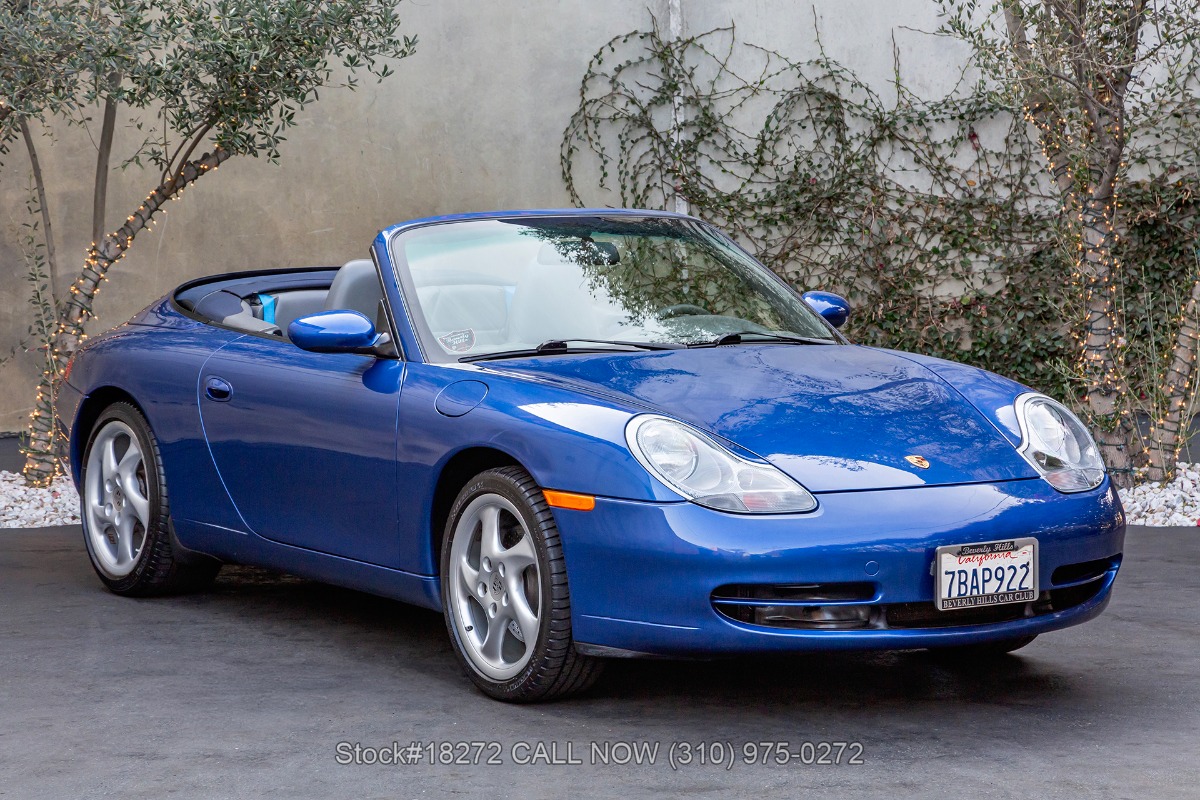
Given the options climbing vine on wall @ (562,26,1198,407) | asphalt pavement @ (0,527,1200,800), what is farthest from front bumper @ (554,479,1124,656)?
climbing vine on wall @ (562,26,1198,407)

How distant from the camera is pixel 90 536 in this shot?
587cm

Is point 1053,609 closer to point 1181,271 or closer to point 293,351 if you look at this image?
point 293,351

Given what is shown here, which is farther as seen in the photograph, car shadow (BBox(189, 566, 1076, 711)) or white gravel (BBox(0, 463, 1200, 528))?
white gravel (BBox(0, 463, 1200, 528))

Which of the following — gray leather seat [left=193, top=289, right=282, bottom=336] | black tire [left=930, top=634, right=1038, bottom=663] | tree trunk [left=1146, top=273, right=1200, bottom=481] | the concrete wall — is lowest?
black tire [left=930, top=634, right=1038, bottom=663]

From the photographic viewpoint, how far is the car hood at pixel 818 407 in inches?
147

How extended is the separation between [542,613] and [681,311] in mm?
1242

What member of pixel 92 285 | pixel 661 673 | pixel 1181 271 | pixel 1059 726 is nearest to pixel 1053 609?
pixel 1059 726

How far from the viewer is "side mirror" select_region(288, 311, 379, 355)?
4469 millimetres

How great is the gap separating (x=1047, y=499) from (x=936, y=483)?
0.33 m

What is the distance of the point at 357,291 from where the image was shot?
510 centimetres

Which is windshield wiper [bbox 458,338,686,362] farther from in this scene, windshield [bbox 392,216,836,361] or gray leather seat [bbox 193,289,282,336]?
gray leather seat [bbox 193,289,282,336]

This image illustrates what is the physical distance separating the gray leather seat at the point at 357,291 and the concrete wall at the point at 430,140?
602cm

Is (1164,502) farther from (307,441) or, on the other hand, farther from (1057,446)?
(307,441)

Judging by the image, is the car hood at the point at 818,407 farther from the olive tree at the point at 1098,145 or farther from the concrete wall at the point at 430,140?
the concrete wall at the point at 430,140
